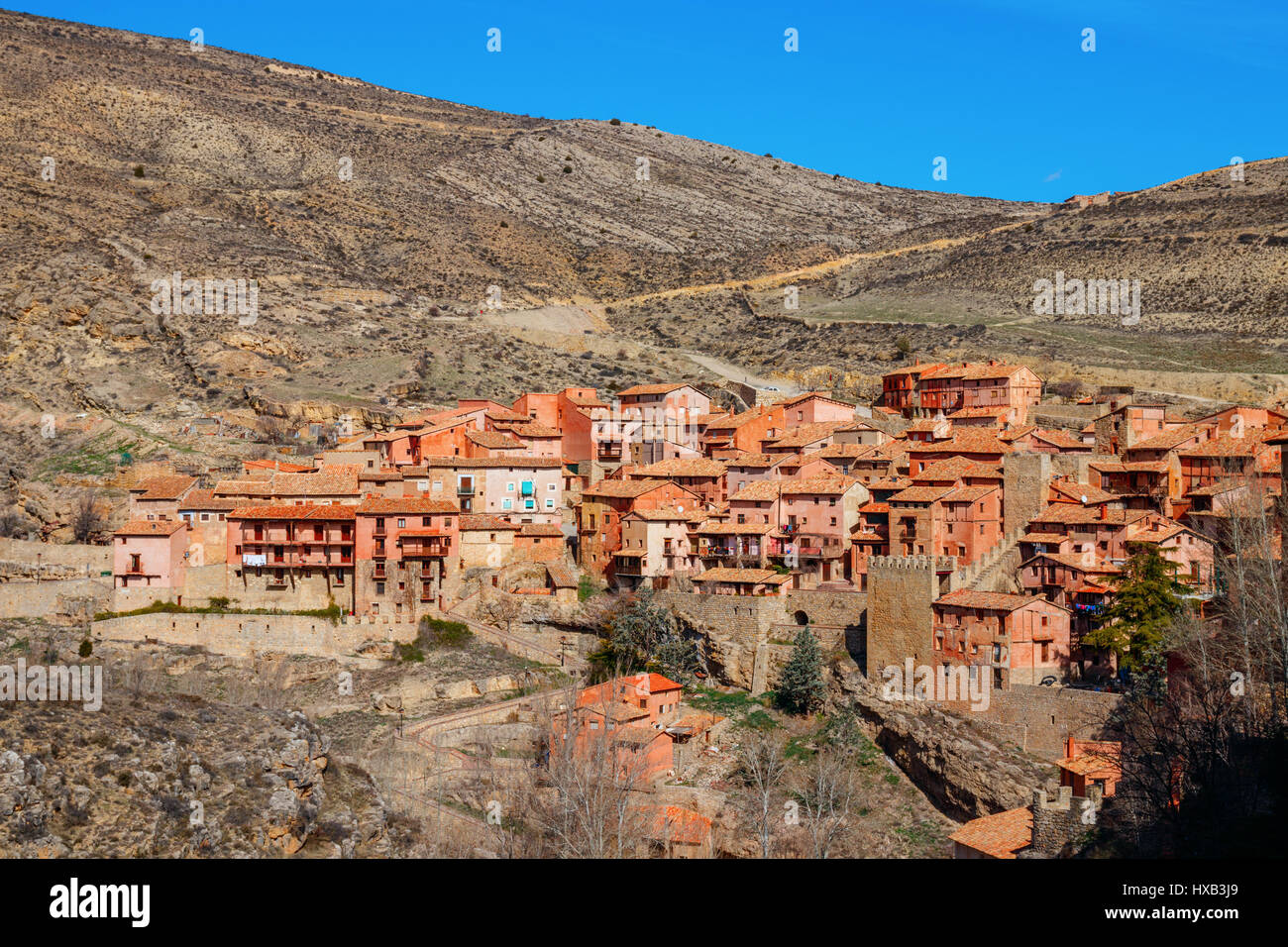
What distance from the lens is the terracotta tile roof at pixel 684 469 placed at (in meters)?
53.6

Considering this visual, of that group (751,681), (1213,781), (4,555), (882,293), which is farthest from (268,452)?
(882,293)

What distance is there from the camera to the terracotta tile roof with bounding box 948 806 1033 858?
27.8 meters

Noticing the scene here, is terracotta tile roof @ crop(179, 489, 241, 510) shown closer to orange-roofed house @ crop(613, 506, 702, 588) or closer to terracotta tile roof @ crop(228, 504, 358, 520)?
terracotta tile roof @ crop(228, 504, 358, 520)

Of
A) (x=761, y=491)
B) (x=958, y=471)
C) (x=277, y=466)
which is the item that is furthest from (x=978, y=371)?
(x=277, y=466)

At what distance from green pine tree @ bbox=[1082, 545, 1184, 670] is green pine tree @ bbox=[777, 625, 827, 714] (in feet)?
24.4

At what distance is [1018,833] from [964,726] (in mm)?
6593

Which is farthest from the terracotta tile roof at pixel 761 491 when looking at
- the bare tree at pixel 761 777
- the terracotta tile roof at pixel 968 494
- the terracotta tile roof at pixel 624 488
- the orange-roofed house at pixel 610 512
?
the bare tree at pixel 761 777

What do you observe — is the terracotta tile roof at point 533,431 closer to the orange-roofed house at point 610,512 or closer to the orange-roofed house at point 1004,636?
the orange-roofed house at point 610,512

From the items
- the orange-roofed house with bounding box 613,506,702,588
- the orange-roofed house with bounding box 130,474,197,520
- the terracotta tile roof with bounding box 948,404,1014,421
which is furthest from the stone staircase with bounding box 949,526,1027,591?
the orange-roofed house with bounding box 130,474,197,520

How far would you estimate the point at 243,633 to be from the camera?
4228 cm

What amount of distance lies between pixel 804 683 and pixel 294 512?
1788 centimetres

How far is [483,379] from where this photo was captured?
76812mm

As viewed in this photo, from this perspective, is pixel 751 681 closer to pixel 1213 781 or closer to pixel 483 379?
pixel 1213 781

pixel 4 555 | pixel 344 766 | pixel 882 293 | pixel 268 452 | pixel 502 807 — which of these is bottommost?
pixel 502 807
